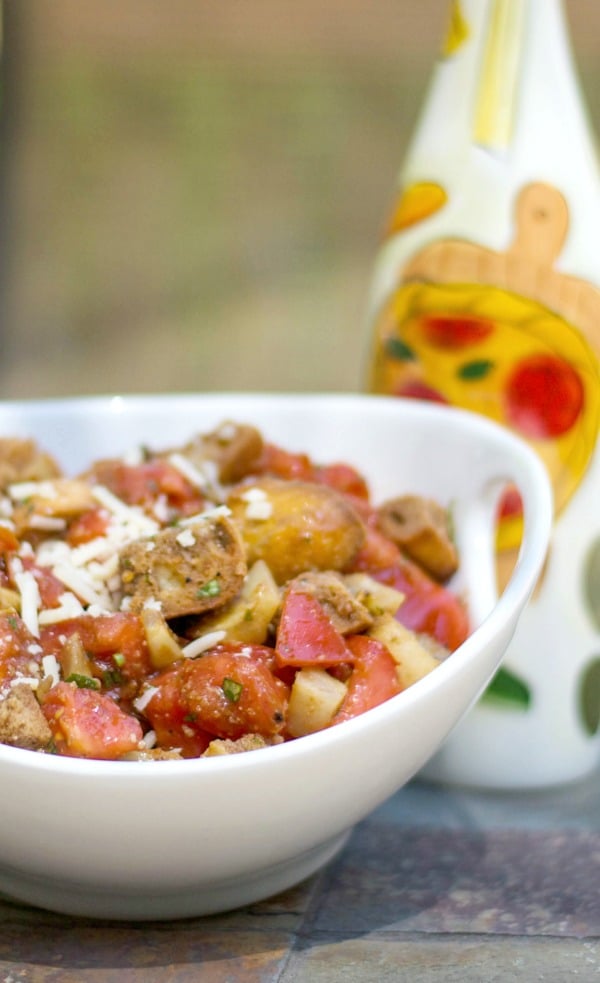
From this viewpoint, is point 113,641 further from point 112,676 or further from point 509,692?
point 509,692

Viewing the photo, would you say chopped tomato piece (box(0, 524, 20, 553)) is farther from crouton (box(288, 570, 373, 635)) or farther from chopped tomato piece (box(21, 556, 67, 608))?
crouton (box(288, 570, 373, 635))

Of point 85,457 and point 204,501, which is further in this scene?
point 85,457

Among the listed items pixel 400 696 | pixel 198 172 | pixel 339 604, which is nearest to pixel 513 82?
pixel 339 604

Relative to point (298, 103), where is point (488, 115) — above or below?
above

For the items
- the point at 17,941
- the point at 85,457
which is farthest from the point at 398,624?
the point at 85,457

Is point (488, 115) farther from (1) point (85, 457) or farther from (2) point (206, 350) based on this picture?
(2) point (206, 350)

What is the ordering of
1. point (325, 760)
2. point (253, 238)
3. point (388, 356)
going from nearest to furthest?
point (325, 760), point (388, 356), point (253, 238)

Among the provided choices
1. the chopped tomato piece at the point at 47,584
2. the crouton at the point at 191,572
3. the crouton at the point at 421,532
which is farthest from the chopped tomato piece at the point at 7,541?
the crouton at the point at 421,532
